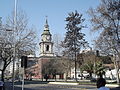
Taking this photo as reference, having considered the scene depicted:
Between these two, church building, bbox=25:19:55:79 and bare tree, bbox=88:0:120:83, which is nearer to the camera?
bare tree, bbox=88:0:120:83

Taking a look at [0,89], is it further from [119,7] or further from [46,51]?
[46,51]

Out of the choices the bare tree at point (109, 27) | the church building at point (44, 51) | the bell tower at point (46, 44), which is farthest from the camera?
the bell tower at point (46, 44)

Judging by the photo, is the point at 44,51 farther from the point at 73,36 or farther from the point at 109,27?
the point at 109,27

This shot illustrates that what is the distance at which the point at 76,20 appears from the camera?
2365 inches

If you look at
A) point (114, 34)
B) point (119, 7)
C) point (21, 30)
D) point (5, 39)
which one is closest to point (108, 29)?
point (114, 34)

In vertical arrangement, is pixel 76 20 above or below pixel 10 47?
above

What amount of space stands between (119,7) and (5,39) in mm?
19591

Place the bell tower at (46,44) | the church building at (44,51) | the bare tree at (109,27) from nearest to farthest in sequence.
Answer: the bare tree at (109,27), the church building at (44,51), the bell tower at (46,44)

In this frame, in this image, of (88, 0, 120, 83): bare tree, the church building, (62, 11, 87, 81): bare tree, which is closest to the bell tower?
the church building

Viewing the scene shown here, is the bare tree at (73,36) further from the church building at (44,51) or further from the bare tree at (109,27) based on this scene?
the church building at (44,51)

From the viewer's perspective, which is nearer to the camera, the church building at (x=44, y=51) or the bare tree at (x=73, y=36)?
the bare tree at (x=73, y=36)

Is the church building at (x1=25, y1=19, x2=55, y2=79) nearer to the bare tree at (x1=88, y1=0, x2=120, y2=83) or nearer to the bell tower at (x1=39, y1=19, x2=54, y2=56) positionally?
the bell tower at (x1=39, y1=19, x2=54, y2=56)

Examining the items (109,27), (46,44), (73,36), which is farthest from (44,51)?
(109,27)

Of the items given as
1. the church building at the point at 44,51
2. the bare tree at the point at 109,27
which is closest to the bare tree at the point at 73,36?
the bare tree at the point at 109,27
